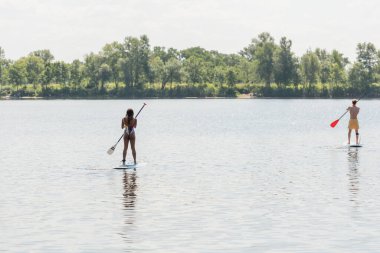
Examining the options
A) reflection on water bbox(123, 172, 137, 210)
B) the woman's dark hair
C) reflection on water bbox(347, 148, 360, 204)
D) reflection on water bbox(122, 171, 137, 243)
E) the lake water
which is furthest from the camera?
the woman's dark hair

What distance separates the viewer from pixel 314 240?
16203 mm

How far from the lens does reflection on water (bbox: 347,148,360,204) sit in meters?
23.2

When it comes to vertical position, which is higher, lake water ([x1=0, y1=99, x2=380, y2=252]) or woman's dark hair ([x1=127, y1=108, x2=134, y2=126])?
woman's dark hair ([x1=127, y1=108, x2=134, y2=126])

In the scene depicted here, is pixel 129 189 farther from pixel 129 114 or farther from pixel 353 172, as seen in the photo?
pixel 353 172

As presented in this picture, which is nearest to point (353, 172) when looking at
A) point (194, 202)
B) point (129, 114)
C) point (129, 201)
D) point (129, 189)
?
point (129, 114)

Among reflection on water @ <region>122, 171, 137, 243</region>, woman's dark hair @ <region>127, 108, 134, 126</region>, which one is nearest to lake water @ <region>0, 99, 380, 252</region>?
reflection on water @ <region>122, 171, 137, 243</region>

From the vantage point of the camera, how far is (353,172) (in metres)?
28.9

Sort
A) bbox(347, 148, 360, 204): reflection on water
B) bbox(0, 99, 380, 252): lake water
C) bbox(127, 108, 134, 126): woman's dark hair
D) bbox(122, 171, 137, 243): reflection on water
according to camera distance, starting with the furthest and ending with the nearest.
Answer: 1. bbox(127, 108, 134, 126): woman's dark hair
2. bbox(347, 148, 360, 204): reflection on water
3. bbox(122, 171, 137, 243): reflection on water
4. bbox(0, 99, 380, 252): lake water

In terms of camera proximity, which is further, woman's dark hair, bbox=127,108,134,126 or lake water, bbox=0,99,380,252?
woman's dark hair, bbox=127,108,134,126

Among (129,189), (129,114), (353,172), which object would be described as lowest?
(353,172)

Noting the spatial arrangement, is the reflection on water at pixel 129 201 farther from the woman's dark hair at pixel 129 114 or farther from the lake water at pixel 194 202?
the woman's dark hair at pixel 129 114

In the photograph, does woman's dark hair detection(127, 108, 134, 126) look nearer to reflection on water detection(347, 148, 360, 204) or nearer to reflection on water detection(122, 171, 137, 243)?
reflection on water detection(122, 171, 137, 243)

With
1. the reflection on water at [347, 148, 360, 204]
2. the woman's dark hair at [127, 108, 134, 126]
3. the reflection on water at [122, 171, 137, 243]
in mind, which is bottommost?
the reflection on water at [347, 148, 360, 204]

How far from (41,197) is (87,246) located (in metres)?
7.25
